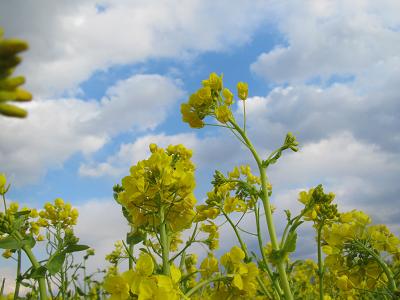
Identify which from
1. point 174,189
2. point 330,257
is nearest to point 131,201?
point 174,189

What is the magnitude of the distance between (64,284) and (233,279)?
2853 mm

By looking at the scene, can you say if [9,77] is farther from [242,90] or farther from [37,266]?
[242,90]

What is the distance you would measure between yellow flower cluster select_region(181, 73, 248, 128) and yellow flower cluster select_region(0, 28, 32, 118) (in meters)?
3.71

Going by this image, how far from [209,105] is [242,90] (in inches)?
17.6

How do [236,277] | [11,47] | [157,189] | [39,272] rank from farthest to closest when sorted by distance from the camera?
1. [39,272]
2. [157,189]
3. [236,277]
4. [11,47]

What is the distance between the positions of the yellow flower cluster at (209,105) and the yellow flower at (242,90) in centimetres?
19

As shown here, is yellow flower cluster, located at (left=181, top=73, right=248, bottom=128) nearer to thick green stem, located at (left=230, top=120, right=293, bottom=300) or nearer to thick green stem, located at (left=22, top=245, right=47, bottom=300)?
thick green stem, located at (left=230, top=120, right=293, bottom=300)

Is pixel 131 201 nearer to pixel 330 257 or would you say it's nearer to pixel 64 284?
pixel 330 257

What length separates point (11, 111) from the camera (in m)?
0.55

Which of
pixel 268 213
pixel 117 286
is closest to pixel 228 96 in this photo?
pixel 268 213

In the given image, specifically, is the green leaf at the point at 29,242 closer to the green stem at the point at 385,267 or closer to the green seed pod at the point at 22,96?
the green stem at the point at 385,267

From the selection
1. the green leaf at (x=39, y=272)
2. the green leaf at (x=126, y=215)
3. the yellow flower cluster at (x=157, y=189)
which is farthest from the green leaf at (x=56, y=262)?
the yellow flower cluster at (x=157, y=189)

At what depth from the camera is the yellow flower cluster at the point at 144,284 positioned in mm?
2010

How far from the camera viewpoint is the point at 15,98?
1.81 feet
